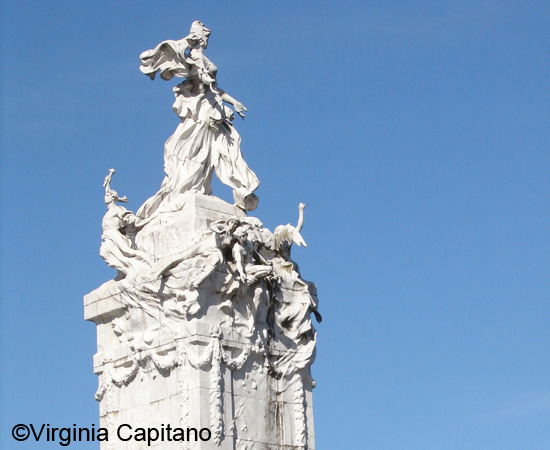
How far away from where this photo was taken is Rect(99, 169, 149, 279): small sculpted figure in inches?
1062

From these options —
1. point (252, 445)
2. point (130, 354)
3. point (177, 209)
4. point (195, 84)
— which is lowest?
point (252, 445)

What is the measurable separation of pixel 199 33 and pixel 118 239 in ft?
14.8

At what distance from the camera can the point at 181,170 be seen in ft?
91.6

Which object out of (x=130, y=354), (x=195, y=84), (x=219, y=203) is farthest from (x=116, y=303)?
(x=195, y=84)

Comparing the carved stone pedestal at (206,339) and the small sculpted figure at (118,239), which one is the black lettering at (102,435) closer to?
the carved stone pedestal at (206,339)

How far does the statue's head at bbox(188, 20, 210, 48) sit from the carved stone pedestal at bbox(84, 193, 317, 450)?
129 inches

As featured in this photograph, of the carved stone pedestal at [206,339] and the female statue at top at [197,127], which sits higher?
the female statue at top at [197,127]

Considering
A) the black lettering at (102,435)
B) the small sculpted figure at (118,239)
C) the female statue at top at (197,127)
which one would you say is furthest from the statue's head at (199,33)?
the black lettering at (102,435)

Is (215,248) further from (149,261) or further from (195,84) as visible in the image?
(195,84)

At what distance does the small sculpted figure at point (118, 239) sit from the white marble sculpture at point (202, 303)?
0.09ft

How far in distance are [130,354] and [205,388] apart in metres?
2.04

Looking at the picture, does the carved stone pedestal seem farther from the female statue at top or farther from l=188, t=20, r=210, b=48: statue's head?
l=188, t=20, r=210, b=48: statue's head

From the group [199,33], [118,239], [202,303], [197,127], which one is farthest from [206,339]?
[199,33]

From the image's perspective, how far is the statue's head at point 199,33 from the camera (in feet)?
92.8
